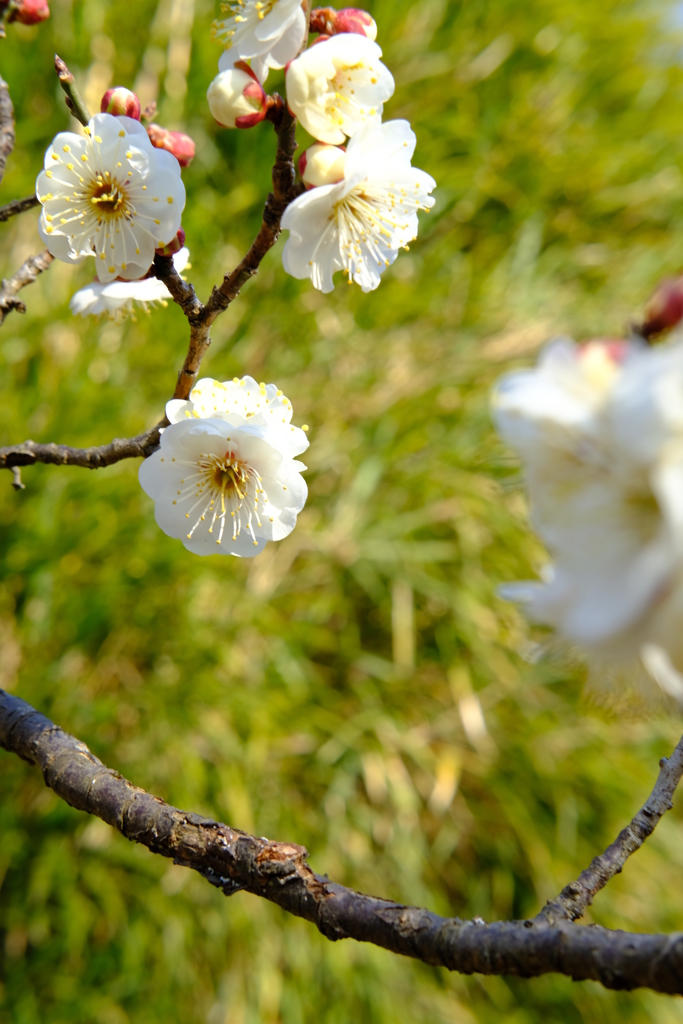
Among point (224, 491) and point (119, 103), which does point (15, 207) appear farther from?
point (224, 491)

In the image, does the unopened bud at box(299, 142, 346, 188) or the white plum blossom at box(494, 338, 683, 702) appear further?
the unopened bud at box(299, 142, 346, 188)

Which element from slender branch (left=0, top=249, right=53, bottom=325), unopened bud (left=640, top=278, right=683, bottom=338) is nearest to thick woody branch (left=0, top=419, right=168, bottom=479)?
slender branch (left=0, top=249, right=53, bottom=325)

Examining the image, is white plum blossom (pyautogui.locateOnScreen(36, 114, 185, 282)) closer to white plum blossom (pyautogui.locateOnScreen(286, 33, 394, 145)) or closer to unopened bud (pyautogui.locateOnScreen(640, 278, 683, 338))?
white plum blossom (pyautogui.locateOnScreen(286, 33, 394, 145))

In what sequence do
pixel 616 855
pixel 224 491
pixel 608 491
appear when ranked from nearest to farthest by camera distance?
pixel 608 491
pixel 616 855
pixel 224 491

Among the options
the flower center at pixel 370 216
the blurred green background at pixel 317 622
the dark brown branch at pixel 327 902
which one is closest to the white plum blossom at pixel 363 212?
the flower center at pixel 370 216

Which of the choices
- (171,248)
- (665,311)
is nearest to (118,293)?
(171,248)

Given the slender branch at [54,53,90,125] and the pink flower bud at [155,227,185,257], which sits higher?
the slender branch at [54,53,90,125]

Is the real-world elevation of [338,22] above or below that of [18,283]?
above
